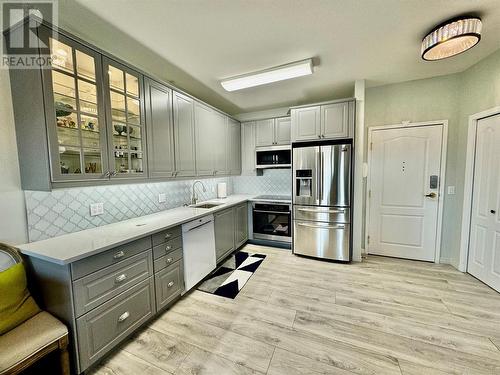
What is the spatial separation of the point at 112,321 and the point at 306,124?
3.29 m

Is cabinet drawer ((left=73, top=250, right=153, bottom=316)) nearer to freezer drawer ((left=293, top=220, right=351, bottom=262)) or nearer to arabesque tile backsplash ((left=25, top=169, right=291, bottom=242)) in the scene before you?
arabesque tile backsplash ((left=25, top=169, right=291, bottom=242))

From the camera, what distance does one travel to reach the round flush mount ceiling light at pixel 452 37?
169 centimetres

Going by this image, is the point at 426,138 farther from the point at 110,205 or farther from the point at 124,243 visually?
the point at 110,205

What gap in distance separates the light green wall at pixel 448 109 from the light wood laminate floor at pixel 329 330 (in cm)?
75

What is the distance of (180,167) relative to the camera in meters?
2.62

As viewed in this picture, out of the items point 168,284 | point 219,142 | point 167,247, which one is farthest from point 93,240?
point 219,142

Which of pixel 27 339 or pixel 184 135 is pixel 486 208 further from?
pixel 27 339

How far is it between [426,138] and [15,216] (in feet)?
15.6

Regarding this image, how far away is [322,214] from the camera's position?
314 centimetres

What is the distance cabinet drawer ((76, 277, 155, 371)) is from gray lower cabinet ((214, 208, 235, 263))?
3.78 feet

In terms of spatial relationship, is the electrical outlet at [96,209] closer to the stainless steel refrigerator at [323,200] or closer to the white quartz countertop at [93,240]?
the white quartz countertop at [93,240]

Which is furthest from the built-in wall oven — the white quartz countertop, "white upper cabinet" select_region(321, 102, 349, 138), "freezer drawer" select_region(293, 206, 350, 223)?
the white quartz countertop

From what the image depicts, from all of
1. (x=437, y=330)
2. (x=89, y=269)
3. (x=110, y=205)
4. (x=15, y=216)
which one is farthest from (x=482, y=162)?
(x=15, y=216)

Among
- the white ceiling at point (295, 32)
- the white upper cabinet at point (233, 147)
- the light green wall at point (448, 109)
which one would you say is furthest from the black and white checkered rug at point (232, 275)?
the light green wall at point (448, 109)
